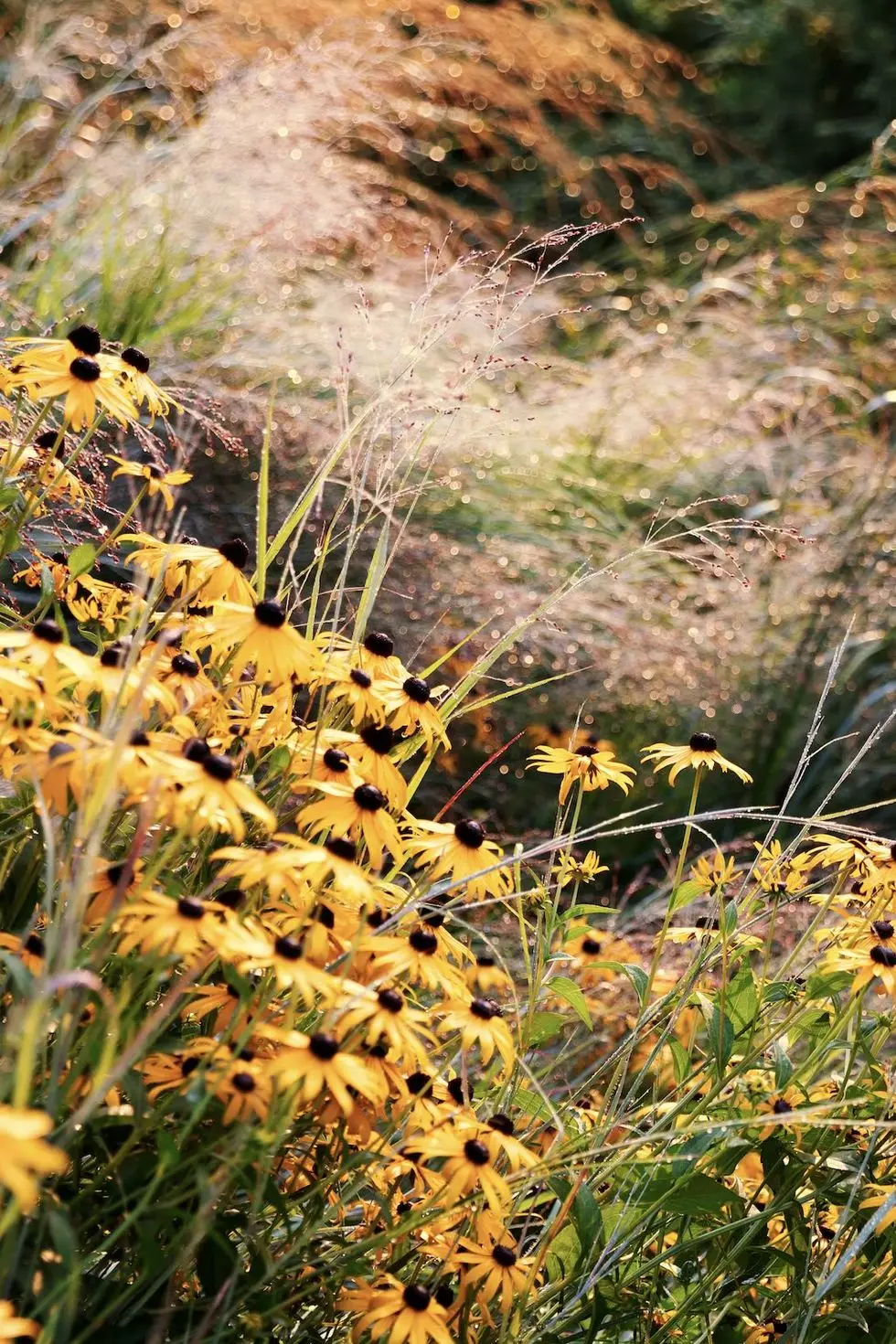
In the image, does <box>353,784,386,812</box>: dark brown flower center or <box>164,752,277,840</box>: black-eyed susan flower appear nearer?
<box>164,752,277,840</box>: black-eyed susan flower

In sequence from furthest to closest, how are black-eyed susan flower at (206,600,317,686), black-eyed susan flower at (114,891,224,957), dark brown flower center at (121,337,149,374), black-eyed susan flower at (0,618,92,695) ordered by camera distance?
dark brown flower center at (121,337,149,374), black-eyed susan flower at (206,600,317,686), black-eyed susan flower at (0,618,92,695), black-eyed susan flower at (114,891,224,957)

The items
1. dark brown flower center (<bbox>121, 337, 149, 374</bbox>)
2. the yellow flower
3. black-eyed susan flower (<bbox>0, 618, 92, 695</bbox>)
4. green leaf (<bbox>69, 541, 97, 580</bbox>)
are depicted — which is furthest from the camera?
dark brown flower center (<bbox>121, 337, 149, 374</bbox>)

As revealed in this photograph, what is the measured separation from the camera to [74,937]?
88 cm

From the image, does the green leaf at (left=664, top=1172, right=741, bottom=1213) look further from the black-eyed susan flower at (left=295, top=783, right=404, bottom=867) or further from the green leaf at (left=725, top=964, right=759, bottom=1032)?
the black-eyed susan flower at (left=295, top=783, right=404, bottom=867)

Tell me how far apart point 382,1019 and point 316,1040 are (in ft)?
0.25

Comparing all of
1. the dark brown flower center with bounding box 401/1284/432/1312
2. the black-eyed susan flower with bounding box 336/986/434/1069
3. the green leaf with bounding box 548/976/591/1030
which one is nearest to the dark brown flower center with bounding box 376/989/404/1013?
the black-eyed susan flower with bounding box 336/986/434/1069

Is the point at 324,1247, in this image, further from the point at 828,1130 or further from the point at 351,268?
the point at 351,268

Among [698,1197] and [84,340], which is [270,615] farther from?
[698,1197]

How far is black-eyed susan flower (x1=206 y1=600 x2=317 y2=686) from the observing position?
1201mm

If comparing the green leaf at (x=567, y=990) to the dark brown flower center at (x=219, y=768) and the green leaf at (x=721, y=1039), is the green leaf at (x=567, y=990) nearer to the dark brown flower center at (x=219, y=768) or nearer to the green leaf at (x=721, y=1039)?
the green leaf at (x=721, y=1039)

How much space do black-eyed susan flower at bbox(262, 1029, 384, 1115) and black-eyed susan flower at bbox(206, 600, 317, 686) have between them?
30cm

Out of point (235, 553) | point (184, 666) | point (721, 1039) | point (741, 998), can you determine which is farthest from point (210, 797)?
point (741, 998)

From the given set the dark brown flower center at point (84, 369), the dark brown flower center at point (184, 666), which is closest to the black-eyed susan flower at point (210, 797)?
the dark brown flower center at point (184, 666)

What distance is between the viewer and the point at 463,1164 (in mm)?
1178
